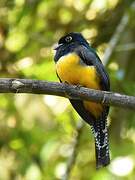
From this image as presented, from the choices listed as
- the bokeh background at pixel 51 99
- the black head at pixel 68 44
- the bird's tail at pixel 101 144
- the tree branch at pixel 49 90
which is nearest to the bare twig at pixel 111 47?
the bokeh background at pixel 51 99

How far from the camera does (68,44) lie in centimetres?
628

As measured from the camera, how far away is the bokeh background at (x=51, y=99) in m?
7.72

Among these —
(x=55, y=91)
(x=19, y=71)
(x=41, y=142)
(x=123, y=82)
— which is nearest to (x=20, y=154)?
(x=41, y=142)

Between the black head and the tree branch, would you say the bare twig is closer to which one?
the black head

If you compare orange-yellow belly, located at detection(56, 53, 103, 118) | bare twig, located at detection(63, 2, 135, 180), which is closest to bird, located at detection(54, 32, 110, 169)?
orange-yellow belly, located at detection(56, 53, 103, 118)

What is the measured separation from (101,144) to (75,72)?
2.46 feet

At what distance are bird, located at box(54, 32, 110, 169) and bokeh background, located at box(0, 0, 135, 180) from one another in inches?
43.4

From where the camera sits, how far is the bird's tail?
607 centimetres

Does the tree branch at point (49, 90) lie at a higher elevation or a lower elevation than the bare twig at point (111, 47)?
lower

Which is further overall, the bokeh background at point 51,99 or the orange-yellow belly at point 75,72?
the bokeh background at point 51,99

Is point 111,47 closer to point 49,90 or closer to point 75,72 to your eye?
point 75,72

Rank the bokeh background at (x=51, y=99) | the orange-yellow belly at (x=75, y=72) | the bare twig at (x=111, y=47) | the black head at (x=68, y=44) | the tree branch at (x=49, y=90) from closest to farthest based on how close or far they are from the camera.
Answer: the tree branch at (x=49, y=90), the orange-yellow belly at (x=75, y=72), the black head at (x=68, y=44), the bare twig at (x=111, y=47), the bokeh background at (x=51, y=99)

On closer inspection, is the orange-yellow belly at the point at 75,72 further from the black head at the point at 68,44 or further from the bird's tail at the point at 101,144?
the bird's tail at the point at 101,144

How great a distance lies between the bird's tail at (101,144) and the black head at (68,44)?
71 cm
